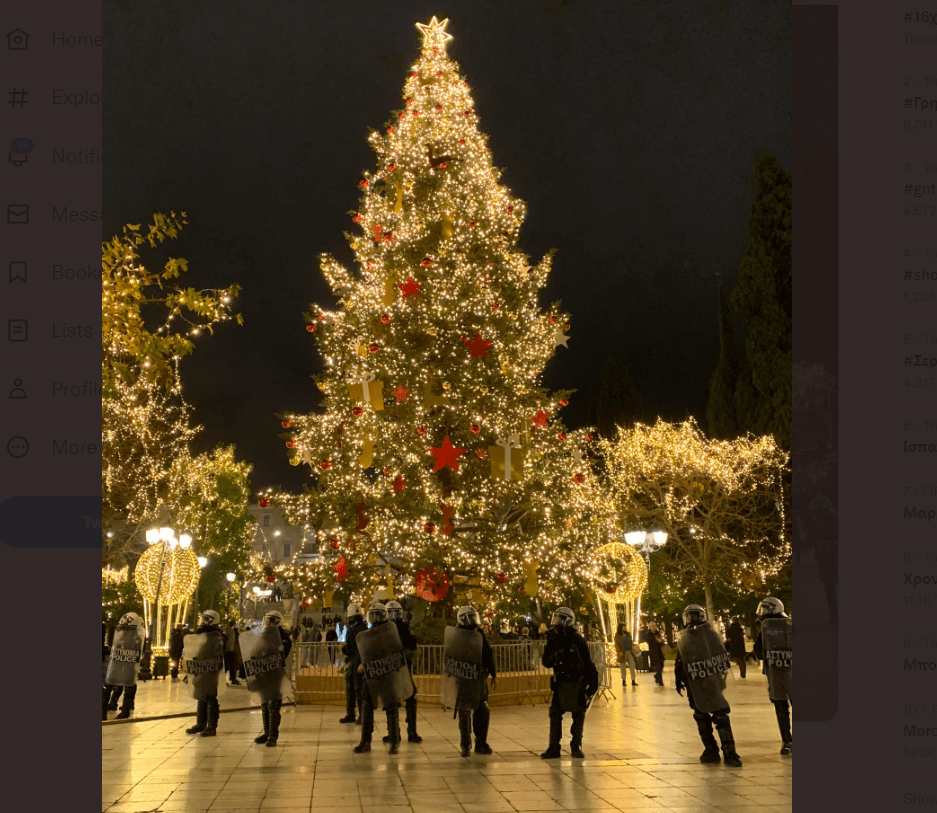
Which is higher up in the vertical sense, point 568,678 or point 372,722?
point 568,678

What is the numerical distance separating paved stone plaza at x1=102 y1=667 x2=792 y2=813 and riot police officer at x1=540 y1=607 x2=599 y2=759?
36cm

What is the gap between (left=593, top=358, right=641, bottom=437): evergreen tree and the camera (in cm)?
6291

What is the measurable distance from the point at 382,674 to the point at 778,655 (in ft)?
15.1

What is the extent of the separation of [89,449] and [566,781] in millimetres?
5794

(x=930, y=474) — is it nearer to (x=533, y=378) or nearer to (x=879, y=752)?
(x=879, y=752)

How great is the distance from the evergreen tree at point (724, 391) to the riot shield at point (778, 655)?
3624 centimetres

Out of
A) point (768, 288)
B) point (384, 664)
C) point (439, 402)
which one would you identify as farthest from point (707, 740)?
point (768, 288)

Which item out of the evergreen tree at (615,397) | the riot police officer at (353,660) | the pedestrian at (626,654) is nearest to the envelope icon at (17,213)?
the riot police officer at (353,660)

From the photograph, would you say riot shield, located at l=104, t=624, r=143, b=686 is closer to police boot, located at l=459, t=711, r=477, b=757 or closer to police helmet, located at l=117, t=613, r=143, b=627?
police helmet, located at l=117, t=613, r=143, b=627

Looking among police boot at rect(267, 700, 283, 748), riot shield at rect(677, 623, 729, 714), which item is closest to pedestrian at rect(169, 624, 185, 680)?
police boot at rect(267, 700, 283, 748)

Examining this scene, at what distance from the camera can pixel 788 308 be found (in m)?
44.8

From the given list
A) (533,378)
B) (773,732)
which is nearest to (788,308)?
(533,378)

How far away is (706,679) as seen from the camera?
11.1 m

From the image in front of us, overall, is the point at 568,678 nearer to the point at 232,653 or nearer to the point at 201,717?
the point at 201,717
